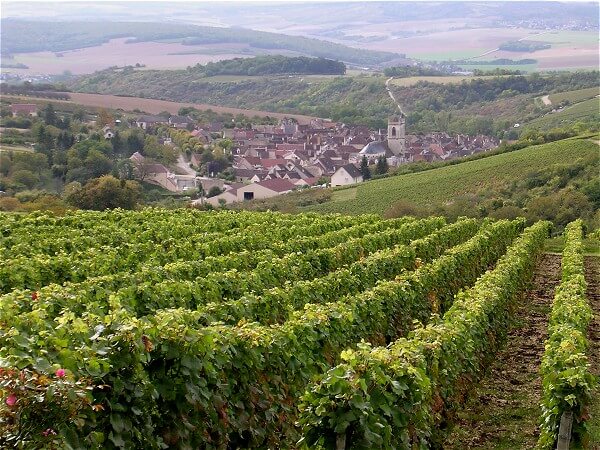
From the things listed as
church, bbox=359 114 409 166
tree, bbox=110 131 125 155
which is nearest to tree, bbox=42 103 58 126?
tree, bbox=110 131 125 155

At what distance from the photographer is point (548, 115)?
478 feet

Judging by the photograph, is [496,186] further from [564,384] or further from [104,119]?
[104,119]

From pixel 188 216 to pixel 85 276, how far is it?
16.7m

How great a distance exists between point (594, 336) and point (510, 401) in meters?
5.40

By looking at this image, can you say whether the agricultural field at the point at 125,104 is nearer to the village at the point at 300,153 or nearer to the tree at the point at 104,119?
the village at the point at 300,153

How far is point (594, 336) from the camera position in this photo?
58.9ft

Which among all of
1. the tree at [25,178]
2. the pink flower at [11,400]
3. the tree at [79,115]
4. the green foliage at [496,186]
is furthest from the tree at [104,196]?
the tree at [79,115]

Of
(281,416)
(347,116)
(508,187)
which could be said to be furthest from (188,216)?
(347,116)

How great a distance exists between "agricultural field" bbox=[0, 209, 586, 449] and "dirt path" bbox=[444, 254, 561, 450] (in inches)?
14.2

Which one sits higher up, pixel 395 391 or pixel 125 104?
pixel 395 391

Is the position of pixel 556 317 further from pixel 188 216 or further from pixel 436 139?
pixel 436 139

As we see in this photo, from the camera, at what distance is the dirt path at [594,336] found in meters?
11.7

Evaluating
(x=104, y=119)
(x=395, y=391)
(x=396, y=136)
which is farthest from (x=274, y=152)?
(x=395, y=391)

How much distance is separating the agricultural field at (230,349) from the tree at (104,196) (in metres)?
39.9
